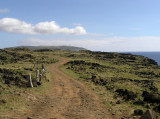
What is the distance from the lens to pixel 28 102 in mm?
15680

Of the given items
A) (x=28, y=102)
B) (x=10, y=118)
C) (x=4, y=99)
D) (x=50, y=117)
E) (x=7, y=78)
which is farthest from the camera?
(x=7, y=78)

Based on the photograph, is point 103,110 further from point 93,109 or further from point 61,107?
point 61,107

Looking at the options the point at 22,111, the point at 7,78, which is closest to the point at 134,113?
the point at 22,111

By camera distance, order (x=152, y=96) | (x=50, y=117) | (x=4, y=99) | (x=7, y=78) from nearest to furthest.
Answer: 1. (x=50, y=117)
2. (x=4, y=99)
3. (x=152, y=96)
4. (x=7, y=78)

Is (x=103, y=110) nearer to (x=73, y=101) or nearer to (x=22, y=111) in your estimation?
(x=73, y=101)

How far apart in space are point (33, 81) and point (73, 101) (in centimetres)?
784

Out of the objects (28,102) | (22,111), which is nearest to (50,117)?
(22,111)

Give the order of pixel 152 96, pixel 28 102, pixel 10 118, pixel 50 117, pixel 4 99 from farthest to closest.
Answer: pixel 152 96, pixel 28 102, pixel 4 99, pixel 50 117, pixel 10 118

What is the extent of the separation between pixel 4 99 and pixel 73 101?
670 cm

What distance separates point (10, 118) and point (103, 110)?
25.6 ft

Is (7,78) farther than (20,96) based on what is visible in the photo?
Yes

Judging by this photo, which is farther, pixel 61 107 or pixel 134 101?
pixel 134 101


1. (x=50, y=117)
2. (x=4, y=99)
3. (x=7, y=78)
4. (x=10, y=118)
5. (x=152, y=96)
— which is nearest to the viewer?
(x=10, y=118)

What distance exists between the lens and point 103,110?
1488cm
